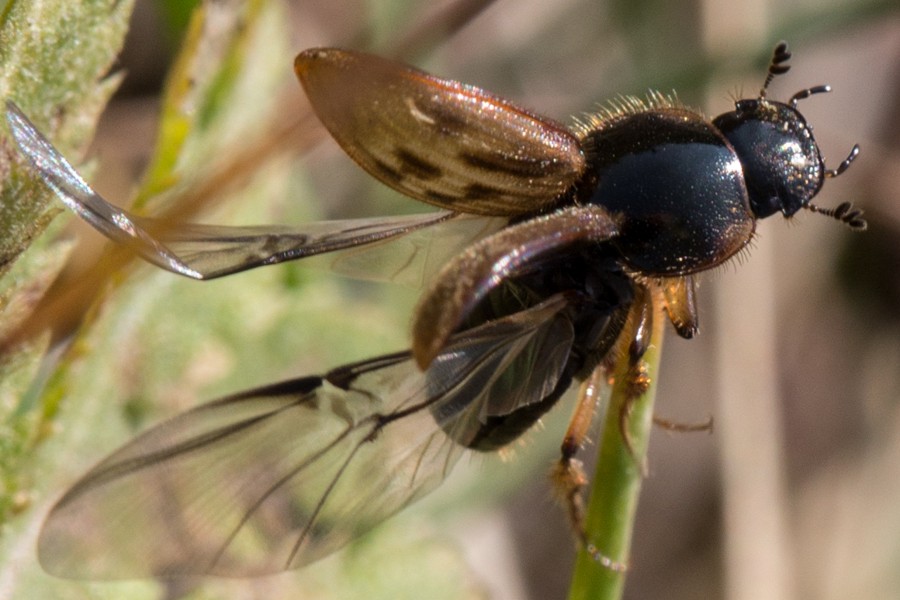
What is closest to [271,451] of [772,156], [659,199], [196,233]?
[196,233]

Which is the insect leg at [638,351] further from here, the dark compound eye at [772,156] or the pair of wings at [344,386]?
the dark compound eye at [772,156]

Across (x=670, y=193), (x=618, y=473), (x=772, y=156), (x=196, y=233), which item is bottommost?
(x=618, y=473)

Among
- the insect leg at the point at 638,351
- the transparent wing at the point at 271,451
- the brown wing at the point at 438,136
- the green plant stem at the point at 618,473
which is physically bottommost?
the green plant stem at the point at 618,473

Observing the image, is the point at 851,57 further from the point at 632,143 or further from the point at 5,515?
the point at 5,515

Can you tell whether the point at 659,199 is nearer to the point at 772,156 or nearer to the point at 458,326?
the point at 772,156

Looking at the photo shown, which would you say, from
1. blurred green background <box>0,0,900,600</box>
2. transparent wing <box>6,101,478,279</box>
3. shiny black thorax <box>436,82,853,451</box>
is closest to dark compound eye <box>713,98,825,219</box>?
shiny black thorax <box>436,82,853,451</box>

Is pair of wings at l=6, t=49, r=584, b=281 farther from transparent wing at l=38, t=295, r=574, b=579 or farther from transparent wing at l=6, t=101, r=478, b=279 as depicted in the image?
transparent wing at l=38, t=295, r=574, b=579

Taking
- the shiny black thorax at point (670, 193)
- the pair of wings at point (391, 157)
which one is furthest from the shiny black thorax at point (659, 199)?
the pair of wings at point (391, 157)

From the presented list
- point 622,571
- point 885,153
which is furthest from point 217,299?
point 885,153
